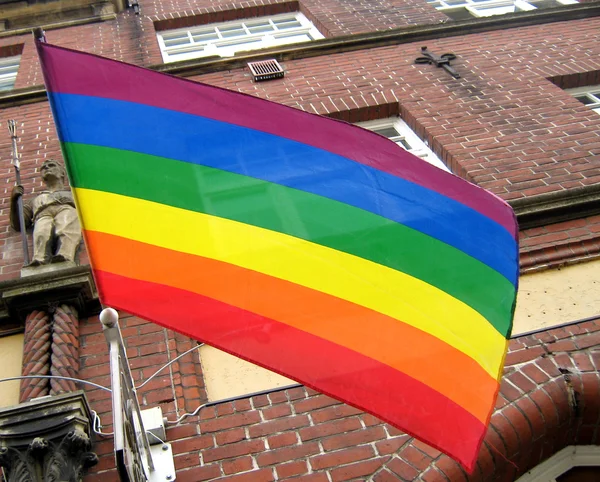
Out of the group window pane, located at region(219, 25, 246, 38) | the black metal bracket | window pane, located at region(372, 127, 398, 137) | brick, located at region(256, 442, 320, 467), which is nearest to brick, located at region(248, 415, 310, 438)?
brick, located at region(256, 442, 320, 467)

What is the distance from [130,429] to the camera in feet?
11.8

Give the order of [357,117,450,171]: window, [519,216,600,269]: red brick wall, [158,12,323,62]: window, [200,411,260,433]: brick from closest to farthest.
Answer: [200,411,260,433]: brick → [519,216,600,269]: red brick wall → [357,117,450,171]: window → [158,12,323,62]: window

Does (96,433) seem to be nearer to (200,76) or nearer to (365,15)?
(200,76)

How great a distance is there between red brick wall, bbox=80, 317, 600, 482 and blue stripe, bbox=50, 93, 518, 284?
3.84 feet

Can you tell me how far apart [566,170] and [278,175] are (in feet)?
13.0

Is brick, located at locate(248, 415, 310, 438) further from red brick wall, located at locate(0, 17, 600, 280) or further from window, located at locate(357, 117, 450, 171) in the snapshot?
window, located at locate(357, 117, 450, 171)

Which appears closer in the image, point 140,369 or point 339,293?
point 339,293

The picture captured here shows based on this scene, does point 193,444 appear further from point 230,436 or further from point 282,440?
point 282,440

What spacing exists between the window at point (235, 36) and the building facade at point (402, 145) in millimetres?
43

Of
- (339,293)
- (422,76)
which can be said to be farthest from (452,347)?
(422,76)

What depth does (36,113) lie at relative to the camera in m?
9.11

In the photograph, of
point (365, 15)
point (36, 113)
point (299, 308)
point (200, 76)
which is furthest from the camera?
point (365, 15)

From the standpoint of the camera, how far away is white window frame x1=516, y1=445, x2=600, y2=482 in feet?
15.8

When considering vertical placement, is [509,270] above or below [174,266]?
below
